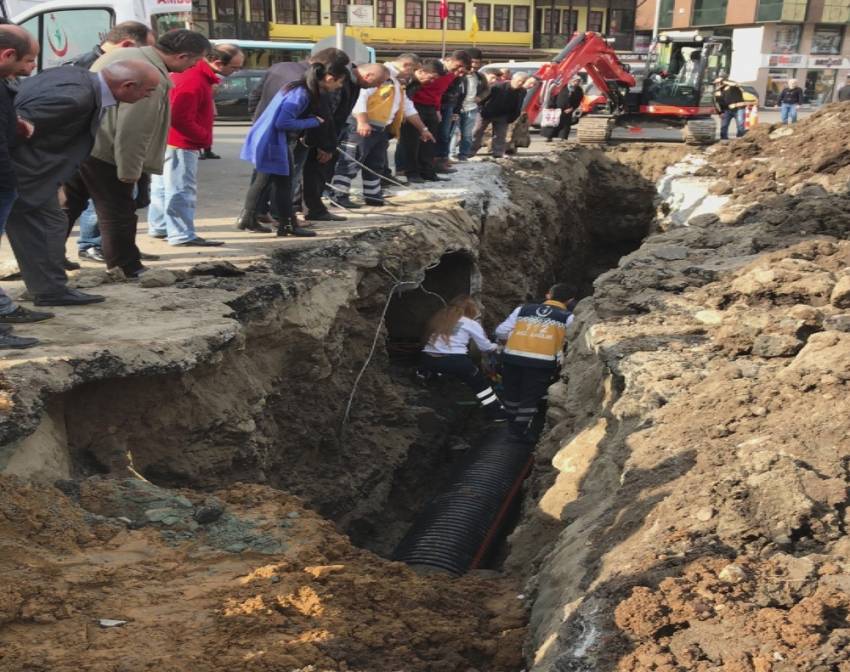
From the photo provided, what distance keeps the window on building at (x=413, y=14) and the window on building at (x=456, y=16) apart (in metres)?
1.36

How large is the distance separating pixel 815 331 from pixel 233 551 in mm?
3586

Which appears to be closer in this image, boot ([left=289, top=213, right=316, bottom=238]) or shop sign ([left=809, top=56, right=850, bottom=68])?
boot ([left=289, top=213, right=316, bottom=238])

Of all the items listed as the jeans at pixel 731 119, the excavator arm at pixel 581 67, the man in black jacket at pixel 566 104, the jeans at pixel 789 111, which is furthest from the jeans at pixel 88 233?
the jeans at pixel 789 111

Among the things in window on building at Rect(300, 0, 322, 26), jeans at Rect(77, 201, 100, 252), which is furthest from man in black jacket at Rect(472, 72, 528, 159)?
window on building at Rect(300, 0, 322, 26)

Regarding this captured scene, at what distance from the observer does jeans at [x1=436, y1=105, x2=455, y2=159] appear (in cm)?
1059

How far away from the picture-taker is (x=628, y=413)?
15.0 feet

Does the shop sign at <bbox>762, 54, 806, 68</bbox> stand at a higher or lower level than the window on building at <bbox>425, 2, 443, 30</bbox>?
lower

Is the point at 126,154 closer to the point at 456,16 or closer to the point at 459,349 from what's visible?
the point at 459,349

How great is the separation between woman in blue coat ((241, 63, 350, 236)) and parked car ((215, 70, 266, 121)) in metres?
16.0

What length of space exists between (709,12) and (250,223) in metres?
42.1

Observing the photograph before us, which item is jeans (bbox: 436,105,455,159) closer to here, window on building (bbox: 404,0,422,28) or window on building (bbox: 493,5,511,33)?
→ window on building (bbox: 404,0,422,28)

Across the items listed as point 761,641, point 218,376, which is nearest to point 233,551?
point 218,376

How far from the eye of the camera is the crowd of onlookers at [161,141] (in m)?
4.58

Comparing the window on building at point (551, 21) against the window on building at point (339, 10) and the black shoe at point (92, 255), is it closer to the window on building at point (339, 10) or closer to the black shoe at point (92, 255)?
the window on building at point (339, 10)
